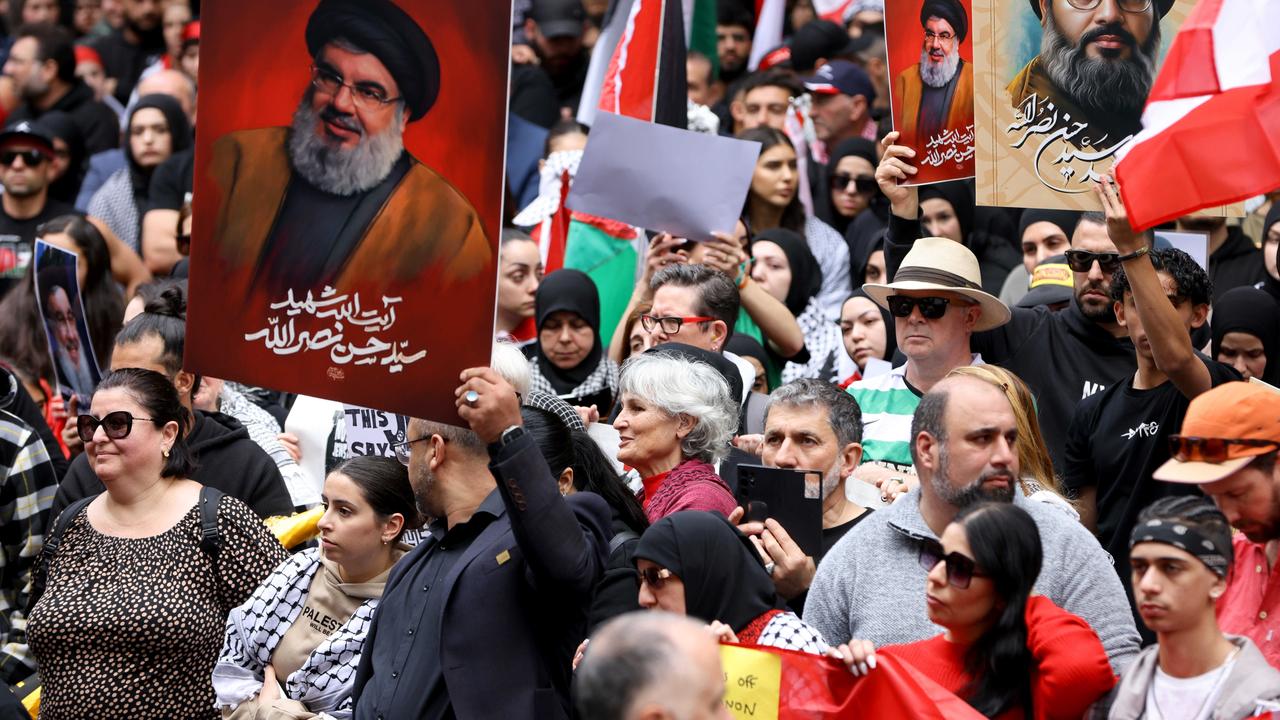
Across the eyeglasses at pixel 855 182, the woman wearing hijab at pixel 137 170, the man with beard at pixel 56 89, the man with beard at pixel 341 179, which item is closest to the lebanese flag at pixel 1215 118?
the man with beard at pixel 341 179

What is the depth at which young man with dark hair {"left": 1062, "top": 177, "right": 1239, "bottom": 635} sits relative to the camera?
5934 mm

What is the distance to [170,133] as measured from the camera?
12945 mm

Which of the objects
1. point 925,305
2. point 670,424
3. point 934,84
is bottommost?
point 670,424

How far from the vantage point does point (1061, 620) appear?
4.62 metres

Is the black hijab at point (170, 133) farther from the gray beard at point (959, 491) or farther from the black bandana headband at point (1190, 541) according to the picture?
the black bandana headband at point (1190, 541)

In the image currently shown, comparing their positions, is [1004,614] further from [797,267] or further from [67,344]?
[67,344]

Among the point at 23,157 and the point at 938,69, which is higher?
the point at 938,69

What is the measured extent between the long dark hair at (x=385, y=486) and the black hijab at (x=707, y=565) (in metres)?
1.38

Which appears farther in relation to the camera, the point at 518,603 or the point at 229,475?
the point at 229,475

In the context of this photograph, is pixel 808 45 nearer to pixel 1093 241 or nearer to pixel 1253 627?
pixel 1093 241

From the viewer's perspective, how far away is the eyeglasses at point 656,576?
5168 mm

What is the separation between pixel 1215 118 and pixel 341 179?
2.58 meters

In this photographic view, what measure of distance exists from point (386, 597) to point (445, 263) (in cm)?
116

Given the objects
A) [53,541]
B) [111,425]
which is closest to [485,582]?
[111,425]
